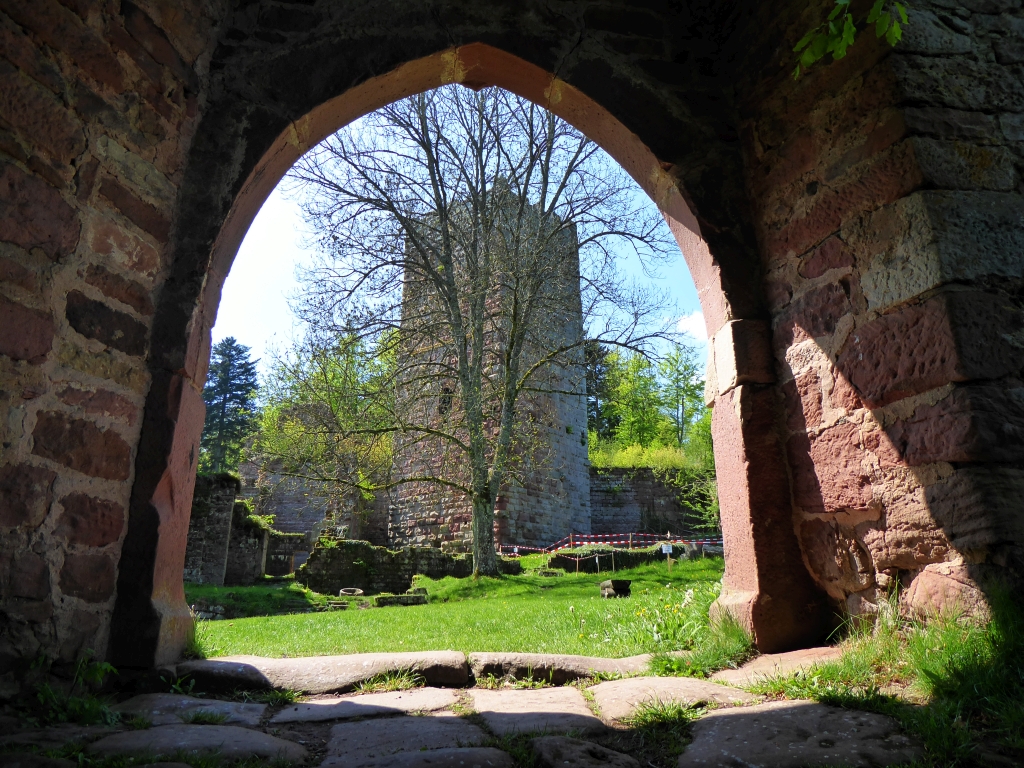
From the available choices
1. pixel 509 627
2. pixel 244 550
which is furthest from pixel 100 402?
pixel 244 550

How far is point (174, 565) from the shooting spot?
2.71 meters

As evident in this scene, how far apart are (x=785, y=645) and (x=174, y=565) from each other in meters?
2.40

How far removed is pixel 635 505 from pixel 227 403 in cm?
2629

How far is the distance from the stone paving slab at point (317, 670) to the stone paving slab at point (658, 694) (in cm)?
65

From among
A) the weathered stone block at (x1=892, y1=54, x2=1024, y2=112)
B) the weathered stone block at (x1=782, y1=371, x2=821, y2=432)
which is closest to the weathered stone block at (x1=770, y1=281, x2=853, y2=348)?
the weathered stone block at (x1=782, y1=371, x2=821, y2=432)

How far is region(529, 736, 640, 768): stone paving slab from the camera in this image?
1.69 metres

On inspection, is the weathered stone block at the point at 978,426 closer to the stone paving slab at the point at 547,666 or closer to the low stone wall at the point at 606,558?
the stone paving slab at the point at 547,666

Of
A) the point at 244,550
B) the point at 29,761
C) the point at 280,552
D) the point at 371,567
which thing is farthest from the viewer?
the point at 280,552

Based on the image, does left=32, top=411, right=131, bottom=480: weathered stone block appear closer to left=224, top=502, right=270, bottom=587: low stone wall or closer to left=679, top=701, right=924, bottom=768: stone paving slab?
left=679, top=701, right=924, bottom=768: stone paving slab

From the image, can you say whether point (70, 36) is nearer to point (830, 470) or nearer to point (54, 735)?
point (54, 735)

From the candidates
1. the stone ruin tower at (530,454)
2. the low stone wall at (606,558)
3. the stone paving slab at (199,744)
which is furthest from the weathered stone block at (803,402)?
the low stone wall at (606,558)

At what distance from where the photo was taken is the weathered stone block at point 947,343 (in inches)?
86.8

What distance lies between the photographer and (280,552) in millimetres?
16281

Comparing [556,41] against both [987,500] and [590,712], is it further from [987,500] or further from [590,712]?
[590,712]
